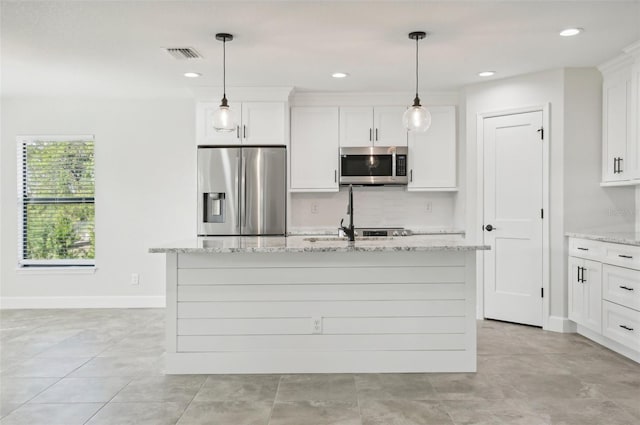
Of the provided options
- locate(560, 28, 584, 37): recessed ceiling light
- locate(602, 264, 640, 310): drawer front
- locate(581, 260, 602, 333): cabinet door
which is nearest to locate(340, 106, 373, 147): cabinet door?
locate(560, 28, 584, 37): recessed ceiling light

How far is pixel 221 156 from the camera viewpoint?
5.00m

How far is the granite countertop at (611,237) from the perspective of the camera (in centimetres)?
340

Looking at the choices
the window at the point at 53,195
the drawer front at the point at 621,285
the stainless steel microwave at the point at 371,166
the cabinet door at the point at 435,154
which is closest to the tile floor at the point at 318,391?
the drawer front at the point at 621,285

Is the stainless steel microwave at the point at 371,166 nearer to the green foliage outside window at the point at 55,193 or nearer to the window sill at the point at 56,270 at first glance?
the green foliage outside window at the point at 55,193

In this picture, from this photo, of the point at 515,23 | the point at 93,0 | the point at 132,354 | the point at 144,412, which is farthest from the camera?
the point at 132,354

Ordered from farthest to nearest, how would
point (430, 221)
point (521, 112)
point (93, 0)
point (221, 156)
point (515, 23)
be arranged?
1. point (430, 221)
2. point (221, 156)
3. point (521, 112)
4. point (515, 23)
5. point (93, 0)

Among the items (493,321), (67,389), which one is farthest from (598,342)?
(67,389)

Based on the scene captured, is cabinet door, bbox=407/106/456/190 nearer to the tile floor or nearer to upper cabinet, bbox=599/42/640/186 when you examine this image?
upper cabinet, bbox=599/42/640/186

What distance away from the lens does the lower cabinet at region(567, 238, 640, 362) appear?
134 inches

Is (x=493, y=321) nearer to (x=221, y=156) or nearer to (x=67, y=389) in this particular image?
(x=221, y=156)

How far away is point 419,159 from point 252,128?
1.87m

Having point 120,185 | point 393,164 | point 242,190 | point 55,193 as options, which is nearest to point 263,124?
point 242,190

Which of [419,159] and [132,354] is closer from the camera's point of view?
[132,354]

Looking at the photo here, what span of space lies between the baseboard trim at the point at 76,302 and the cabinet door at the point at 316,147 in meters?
2.21
